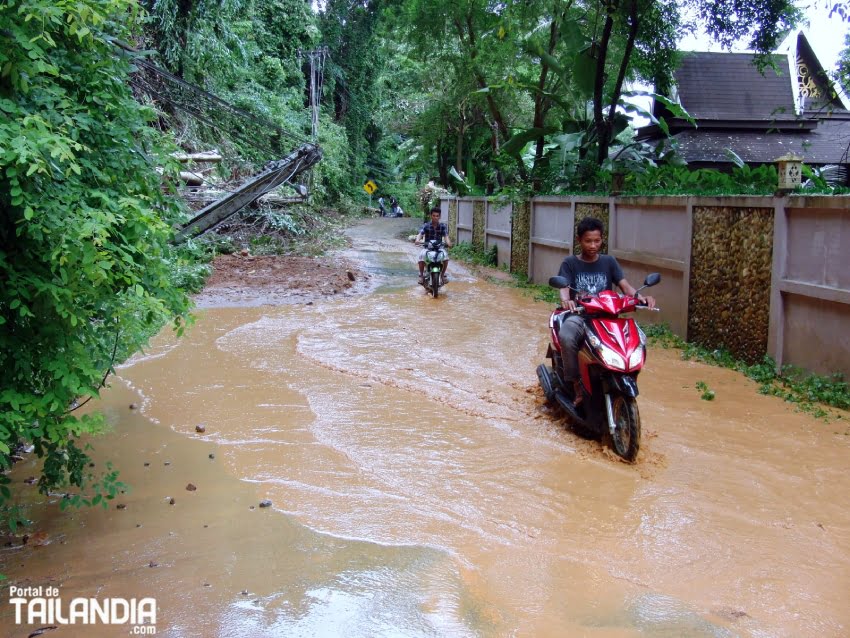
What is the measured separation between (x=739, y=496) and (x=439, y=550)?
2.09 metres

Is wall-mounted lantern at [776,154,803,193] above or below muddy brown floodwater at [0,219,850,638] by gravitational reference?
above

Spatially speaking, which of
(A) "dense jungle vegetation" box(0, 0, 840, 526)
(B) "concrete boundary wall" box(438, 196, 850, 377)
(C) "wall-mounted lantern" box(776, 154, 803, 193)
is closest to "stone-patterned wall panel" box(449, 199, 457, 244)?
(A) "dense jungle vegetation" box(0, 0, 840, 526)

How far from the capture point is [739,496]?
497 cm

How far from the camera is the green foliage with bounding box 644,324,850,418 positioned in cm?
678

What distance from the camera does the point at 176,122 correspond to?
20750mm

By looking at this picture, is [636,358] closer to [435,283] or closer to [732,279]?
[732,279]

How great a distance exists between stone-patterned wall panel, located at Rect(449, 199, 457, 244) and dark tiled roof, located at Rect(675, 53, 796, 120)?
907 cm

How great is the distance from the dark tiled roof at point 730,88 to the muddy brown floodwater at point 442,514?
13042 millimetres

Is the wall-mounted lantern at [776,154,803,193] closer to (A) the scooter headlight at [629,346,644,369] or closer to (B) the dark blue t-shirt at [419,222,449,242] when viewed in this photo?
(A) the scooter headlight at [629,346,644,369]

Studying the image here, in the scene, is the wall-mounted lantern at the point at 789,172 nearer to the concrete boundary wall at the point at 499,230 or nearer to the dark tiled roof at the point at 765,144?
the dark tiled roof at the point at 765,144

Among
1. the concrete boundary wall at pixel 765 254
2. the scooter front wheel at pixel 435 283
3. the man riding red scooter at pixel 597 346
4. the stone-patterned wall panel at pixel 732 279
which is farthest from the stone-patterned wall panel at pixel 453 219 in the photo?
the man riding red scooter at pixel 597 346

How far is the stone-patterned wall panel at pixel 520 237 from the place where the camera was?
17.3 m

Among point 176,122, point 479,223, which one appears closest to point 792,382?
point 479,223

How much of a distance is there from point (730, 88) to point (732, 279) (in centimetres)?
1345
